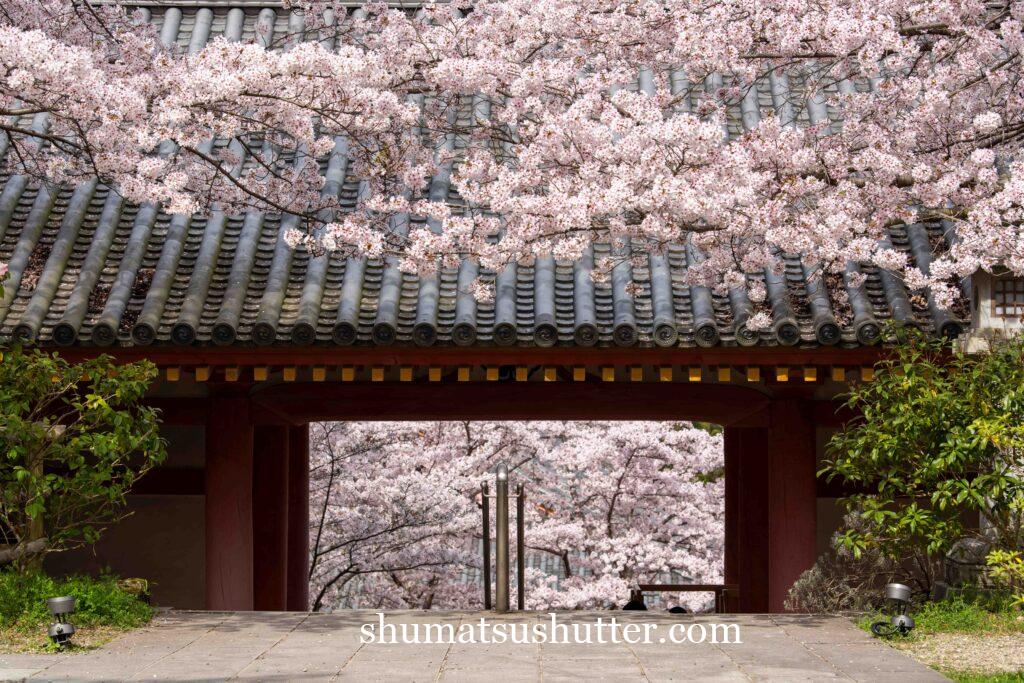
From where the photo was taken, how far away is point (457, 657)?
6320mm

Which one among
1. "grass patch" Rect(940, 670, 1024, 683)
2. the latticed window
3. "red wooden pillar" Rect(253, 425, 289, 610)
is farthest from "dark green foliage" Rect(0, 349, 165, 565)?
the latticed window

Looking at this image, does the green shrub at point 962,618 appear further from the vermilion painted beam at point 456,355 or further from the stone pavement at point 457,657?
the vermilion painted beam at point 456,355

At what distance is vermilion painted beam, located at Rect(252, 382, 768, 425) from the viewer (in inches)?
353

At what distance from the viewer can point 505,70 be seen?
7.79 meters

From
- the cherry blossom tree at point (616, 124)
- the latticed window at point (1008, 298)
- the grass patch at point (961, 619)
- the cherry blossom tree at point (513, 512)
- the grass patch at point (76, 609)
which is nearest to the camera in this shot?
the grass patch at point (76, 609)

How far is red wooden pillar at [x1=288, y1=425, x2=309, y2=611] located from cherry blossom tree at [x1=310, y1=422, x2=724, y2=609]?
3.09 m

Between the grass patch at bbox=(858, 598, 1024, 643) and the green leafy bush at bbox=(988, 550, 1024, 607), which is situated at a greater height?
the green leafy bush at bbox=(988, 550, 1024, 607)

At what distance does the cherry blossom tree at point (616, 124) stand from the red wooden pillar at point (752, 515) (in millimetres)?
3119

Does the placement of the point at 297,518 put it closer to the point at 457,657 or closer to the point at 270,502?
the point at 270,502

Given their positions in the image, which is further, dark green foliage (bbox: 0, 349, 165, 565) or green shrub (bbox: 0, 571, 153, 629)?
dark green foliage (bbox: 0, 349, 165, 565)

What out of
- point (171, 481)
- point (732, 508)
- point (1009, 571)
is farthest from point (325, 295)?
point (732, 508)

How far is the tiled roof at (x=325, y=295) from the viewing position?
782 centimetres

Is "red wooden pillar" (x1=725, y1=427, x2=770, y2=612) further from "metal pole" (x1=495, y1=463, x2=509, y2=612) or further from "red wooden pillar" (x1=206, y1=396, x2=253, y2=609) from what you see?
"red wooden pillar" (x1=206, y1=396, x2=253, y2=609)

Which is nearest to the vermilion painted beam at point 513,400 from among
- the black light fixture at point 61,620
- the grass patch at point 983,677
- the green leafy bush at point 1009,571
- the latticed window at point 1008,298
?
the latticed window at point 1008,298
